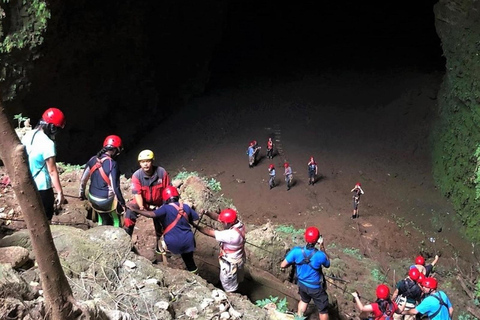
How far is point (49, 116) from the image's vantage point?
182 inches

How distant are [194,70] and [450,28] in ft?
33.6

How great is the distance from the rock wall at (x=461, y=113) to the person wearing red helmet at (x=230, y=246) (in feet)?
23.4

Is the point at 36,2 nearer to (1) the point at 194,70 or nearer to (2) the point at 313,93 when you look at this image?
(1) the point at 194,70

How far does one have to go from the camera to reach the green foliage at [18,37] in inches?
376

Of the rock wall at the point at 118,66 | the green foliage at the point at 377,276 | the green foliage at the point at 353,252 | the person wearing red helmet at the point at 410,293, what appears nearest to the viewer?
the person wearing red helmet at the point at 410,293

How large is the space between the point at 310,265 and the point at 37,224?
3.60 metres

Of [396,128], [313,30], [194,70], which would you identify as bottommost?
[396,128]

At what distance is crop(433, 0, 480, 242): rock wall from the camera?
35.6ft

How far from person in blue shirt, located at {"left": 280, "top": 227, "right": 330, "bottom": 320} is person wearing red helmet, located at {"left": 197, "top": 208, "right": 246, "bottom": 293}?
629 mm

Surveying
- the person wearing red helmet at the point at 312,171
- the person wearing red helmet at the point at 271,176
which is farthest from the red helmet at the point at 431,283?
the person wearing red helmet at the point at 271,176

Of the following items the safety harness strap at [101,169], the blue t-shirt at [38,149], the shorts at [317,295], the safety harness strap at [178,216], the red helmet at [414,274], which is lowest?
the red helmet at [414,274]

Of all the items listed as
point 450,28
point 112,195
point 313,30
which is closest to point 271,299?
point 112,195

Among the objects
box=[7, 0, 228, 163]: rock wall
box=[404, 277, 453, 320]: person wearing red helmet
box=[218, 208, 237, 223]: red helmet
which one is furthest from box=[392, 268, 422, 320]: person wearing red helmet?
box=[7, 0, 228, 163]: rock wall

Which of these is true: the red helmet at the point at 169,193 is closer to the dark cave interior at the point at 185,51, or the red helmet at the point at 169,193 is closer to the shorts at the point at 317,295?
the shorts at the point at 317,295
